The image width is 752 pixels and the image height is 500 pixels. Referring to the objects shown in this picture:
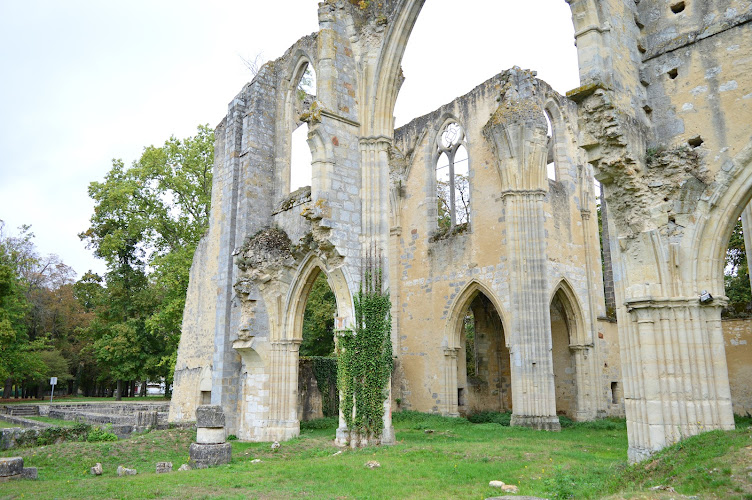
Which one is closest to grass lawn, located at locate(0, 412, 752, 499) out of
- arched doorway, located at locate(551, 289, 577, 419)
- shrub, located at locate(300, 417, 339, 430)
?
shrub, located at locate(300, 417, 339, 430)

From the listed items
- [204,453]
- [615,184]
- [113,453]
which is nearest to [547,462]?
[615,184]

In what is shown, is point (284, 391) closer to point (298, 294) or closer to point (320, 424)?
point (298, 294)

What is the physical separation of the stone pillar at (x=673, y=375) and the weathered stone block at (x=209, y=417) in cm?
669

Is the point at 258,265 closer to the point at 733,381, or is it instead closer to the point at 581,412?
the point at 581,412

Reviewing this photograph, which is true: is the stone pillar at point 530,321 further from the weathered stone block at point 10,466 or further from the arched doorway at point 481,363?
the weathered stone block at point 10,466

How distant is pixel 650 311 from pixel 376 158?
6.94 meters

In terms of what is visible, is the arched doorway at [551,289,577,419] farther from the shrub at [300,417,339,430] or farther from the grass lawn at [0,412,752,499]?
the shrub at [300,417,339,430]

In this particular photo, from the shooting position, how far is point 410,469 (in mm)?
8156

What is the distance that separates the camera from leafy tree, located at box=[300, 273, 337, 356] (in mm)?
23938

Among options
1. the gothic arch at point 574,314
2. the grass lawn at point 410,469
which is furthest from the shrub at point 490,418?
the grass lawn at point 410,469

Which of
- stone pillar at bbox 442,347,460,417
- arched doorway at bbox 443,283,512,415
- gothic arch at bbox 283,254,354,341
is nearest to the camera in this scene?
gothic arch at bbox 283,254,354,341

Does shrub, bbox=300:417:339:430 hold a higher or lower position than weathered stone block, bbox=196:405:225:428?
lower

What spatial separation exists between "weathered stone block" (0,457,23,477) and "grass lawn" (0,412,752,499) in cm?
37

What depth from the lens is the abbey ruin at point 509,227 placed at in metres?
7.13
